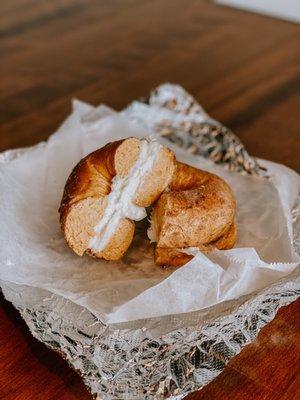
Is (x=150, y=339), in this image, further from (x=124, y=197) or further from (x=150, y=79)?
(x=150, y=79)

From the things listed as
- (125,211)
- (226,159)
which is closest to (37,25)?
(226,159)

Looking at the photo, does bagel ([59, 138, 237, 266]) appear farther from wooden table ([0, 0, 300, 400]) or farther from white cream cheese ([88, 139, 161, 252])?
wooden table ([0, 0, 300, 400])

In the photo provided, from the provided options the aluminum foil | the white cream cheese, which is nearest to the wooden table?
the aluminum foil

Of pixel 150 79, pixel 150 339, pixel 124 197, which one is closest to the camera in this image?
pixel 150 339

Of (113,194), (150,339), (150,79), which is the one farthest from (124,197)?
(150,79)

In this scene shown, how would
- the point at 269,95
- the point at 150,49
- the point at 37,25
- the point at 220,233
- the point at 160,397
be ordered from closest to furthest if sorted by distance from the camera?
the point at 160,397 → the point at 220,233 → the point at 269,95 → the point at 150,49 → the point at 37,25

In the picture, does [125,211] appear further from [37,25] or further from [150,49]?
[37,25]

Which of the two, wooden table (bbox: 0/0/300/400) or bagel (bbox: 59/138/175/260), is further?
bagel (bbox: 59/138/175/260)
